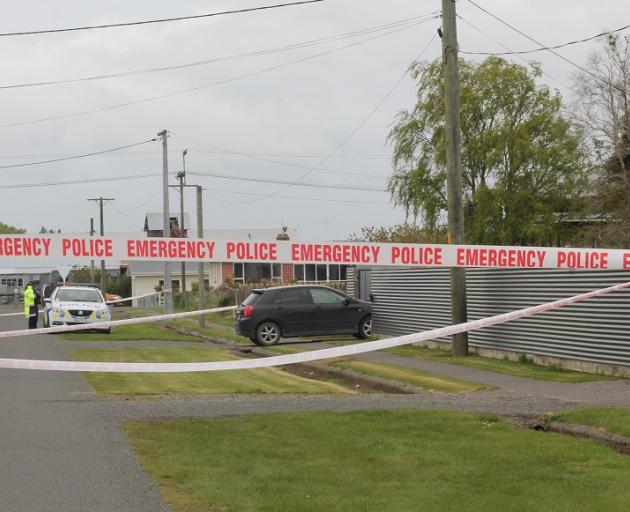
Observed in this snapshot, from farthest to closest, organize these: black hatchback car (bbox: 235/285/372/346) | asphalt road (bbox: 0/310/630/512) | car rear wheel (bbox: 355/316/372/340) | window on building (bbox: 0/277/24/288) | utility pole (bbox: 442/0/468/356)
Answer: window on building (bbox: 0/277/24/288), car rear wheel (bbox: 355/316/372/340), black hatchback car (bbox: 235/285/372/346), utility pole (bbox: 442/0/468/356), asphalt road (bbox: 0/310/630/512)

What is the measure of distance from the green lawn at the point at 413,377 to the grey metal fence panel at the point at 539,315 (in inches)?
96.9

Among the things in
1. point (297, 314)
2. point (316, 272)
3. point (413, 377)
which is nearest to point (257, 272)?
point (316, 272)

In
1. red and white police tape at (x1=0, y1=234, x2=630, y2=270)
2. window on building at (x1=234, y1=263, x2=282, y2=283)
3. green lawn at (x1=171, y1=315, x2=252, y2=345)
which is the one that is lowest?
green lawn at (x1=171, y1=315, x2=252, y2=345)

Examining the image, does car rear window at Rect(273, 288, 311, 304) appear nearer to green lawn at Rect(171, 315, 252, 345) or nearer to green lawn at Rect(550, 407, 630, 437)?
green lawn at Rect(171, 315, 252, 345)

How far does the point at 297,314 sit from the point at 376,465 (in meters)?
17.8

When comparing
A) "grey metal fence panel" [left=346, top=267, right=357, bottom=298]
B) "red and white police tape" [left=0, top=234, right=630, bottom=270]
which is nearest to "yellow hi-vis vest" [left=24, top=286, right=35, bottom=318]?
"grey metal fence panel" [left=346, top=267, right=357, bottom=298]

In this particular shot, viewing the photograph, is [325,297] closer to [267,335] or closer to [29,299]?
[267,335]

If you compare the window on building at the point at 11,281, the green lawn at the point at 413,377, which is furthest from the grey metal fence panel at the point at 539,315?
the window on building at the point at 11,281

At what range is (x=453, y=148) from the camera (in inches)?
781

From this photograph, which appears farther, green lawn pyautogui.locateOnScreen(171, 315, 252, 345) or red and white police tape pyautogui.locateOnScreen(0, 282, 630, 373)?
green lawn pyautogui.locateOnScreen(171, 315, 252, 345)

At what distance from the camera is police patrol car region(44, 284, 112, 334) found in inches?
1232

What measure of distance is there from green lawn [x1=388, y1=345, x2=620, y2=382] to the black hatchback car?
381 cm

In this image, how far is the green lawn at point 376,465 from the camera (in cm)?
724

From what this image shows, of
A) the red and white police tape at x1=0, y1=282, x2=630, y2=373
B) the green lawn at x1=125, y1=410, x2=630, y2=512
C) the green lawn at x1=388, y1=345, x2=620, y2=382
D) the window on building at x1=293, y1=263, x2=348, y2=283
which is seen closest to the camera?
the green lawn at x1=125, y1=410, x2=630, y2=512
